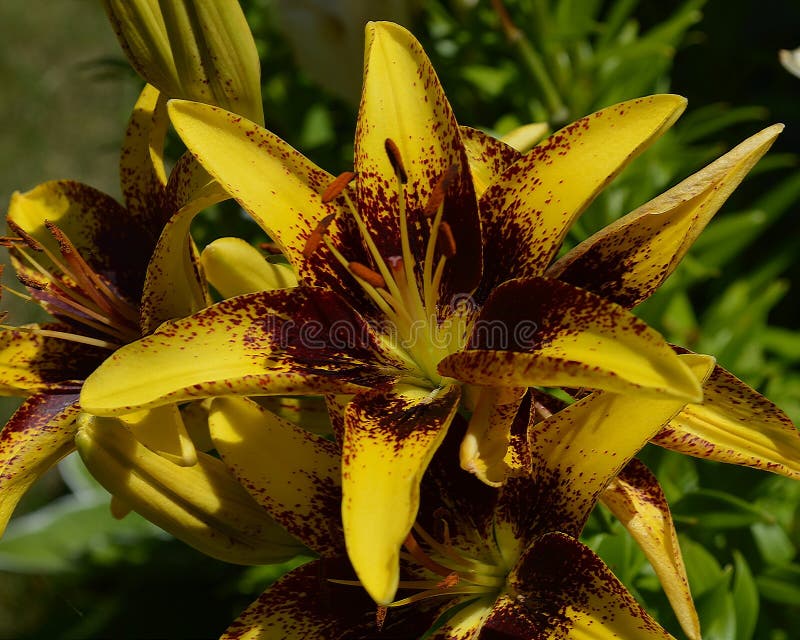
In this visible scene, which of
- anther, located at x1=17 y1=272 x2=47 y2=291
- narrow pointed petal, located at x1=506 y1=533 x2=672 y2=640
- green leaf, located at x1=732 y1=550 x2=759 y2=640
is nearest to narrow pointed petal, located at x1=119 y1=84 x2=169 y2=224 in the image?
anther, located at x1=17 y1=272 x2=47 y2=291

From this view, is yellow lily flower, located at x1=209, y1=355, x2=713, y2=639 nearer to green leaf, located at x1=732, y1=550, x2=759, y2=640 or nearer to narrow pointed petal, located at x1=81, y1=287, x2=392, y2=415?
narrow pointed petal, located at x1=81, y1=287, x2=392, y2=415

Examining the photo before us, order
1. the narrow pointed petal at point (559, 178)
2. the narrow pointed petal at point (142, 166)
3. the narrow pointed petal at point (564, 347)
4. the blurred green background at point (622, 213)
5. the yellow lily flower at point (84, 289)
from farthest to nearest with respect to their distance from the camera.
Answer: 1. the blurred green background at point (622, 213)
2. the narrow pointed petal at point (142, 166)
3. the yellow lily flower at point (84, 289)
4. the narrow pointed petal at point (559, 178)
5. the narrow pointed petal at point (564, 347)

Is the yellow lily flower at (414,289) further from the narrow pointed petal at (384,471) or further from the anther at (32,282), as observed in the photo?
the anther at (32,282)

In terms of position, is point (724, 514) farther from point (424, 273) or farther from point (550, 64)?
point (550, 64)

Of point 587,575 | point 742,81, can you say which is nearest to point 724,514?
point 587,575

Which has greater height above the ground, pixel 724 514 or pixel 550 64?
pixel 550 64

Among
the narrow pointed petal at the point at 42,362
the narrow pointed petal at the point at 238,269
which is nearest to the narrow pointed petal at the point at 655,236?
the narrow pointed petal at the point at 238,269
